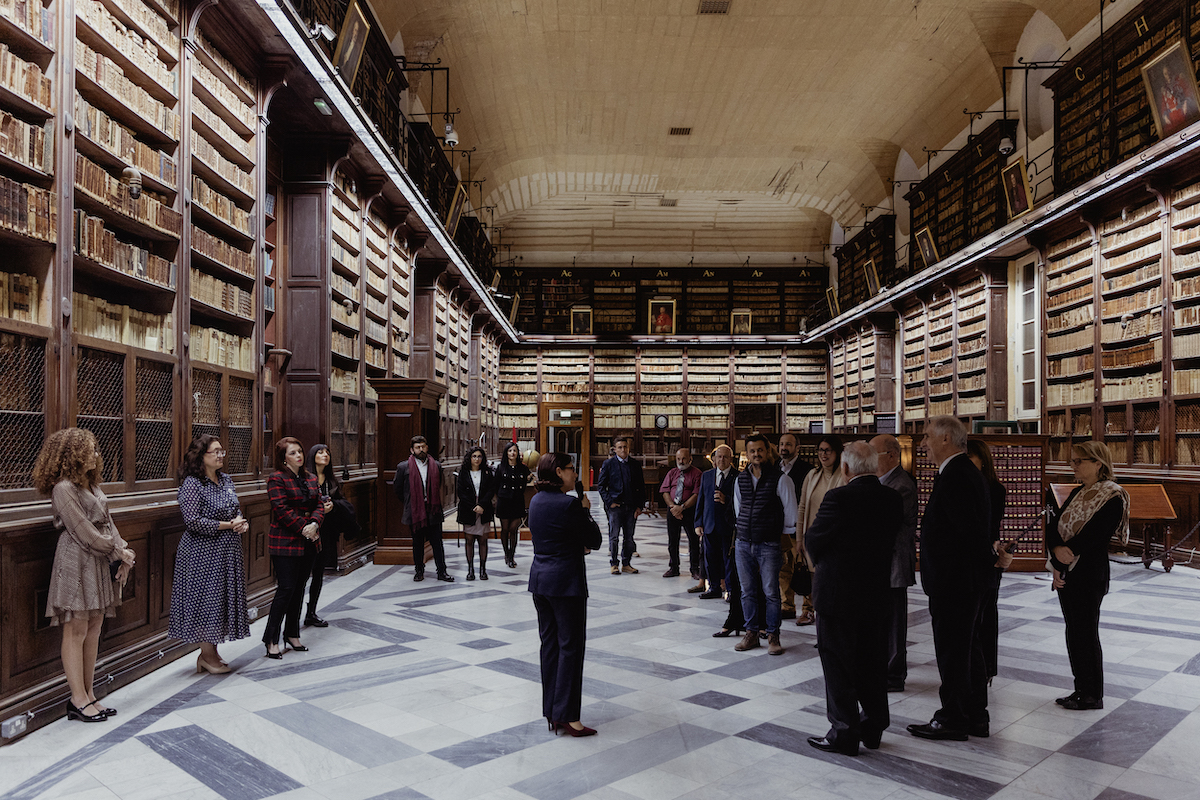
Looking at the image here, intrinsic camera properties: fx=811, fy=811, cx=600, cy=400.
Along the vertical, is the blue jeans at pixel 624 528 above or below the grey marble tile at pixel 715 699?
above

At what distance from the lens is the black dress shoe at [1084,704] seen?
11.9 feet

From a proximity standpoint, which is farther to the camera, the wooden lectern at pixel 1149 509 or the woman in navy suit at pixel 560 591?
the wooden lectern at pixel 1149 509

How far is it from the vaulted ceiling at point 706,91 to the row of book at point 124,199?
6.52 meters

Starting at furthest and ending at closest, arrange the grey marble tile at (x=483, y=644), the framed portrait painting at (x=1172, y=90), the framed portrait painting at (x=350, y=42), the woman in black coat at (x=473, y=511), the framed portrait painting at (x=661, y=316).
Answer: the framed portrait painting at (x=661, y=316), the woman in black coat at (x=473, y=511), the framed portrait painting at (x=1172, y=90), the framed portrait painting at (x=350, y=42), the grey marble tile at (x=483, y=644)

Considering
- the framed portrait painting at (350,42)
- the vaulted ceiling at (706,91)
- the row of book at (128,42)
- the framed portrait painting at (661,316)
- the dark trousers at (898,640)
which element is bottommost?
the dark trousers at (898,640)

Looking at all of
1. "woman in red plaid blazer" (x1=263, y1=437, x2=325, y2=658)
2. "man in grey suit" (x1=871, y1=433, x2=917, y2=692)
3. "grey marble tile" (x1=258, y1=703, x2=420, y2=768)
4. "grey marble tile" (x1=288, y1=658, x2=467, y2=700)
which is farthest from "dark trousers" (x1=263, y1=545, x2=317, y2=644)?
"man in grey suit" (x1=871, y1=433, x2=917, y2=692)

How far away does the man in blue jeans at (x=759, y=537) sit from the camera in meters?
4.66

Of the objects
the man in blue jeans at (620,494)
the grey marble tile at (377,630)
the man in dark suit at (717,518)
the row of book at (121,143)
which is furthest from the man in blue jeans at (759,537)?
the row of book at (121,143)

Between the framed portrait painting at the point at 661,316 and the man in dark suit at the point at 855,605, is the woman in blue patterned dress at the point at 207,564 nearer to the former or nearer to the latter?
the man in dark suit at the point at 855,605

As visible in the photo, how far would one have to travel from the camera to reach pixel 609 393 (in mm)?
19516

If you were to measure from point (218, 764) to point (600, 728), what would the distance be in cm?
145

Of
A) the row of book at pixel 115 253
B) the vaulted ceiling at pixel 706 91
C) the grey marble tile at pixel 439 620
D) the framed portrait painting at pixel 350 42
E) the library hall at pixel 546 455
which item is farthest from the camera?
the vaulted ceiling at pixel 706 91

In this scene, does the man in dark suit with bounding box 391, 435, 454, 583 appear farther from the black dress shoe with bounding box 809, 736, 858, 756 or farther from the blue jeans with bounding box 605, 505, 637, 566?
the black dress shoe with bounding box 809, 736, 858, 756

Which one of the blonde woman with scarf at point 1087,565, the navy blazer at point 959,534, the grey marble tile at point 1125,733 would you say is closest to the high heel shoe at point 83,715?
the navy blazer at point 959,534
